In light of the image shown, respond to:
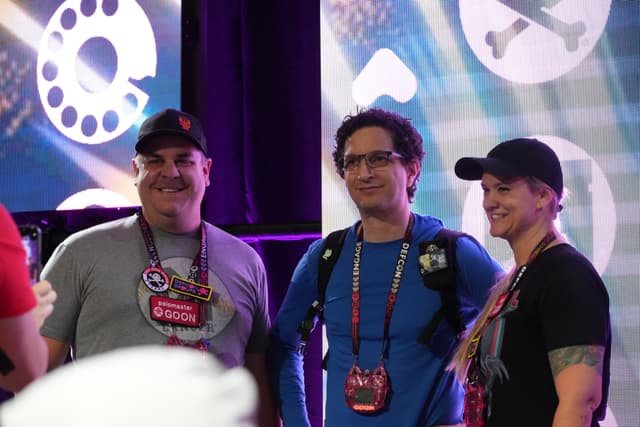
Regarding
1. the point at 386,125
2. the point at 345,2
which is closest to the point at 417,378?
the point at 386,125

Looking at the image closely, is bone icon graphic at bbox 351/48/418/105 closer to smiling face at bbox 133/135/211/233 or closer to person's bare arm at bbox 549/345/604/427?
smiling face at bbox 133/135/211/233

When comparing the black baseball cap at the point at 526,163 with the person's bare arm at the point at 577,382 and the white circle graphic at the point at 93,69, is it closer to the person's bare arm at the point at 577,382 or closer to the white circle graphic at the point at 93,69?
the person's bare arm at the point at 577,382

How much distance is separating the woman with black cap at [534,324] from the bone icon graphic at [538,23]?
0.77 meters

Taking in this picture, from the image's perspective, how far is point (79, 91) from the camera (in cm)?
420

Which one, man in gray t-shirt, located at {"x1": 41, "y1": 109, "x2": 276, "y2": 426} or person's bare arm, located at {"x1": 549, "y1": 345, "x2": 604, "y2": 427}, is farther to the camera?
man in gray t-shirt, located at {"x1": 41, "y1": 109, "x2": 276, "y2": 426}

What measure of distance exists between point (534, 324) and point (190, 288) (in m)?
1.08

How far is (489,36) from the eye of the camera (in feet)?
10.2

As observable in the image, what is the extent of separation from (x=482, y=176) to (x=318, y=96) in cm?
162

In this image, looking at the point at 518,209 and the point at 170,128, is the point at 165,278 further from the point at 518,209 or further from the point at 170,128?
the point at 518,209

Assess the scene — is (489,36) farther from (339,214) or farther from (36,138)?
(36,138)

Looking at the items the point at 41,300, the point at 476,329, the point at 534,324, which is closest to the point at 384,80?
the point at 476,329

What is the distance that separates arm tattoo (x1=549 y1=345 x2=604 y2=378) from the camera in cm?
199

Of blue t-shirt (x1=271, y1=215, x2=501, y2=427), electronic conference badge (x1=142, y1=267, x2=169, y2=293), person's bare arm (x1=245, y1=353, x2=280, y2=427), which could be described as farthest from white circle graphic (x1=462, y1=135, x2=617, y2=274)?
electronic conference badge (x1=142, y1=267, x2=169, y2=293)

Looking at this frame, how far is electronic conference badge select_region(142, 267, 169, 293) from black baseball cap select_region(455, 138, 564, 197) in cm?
103
